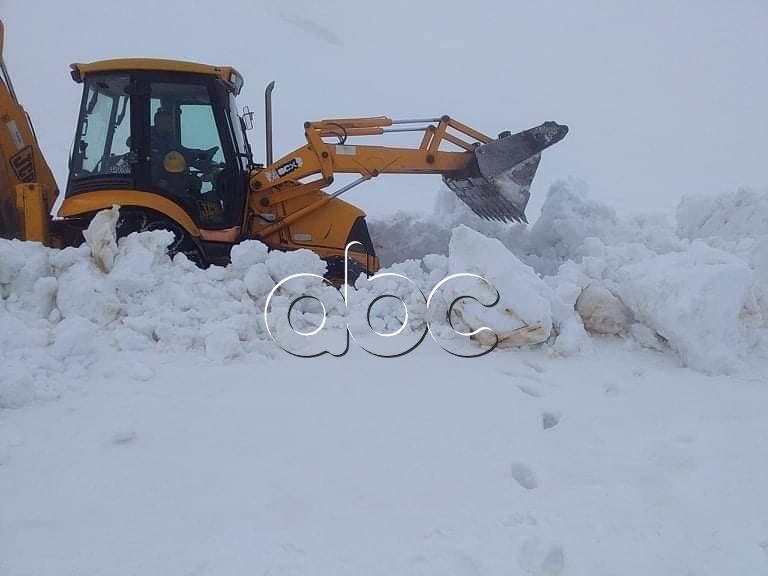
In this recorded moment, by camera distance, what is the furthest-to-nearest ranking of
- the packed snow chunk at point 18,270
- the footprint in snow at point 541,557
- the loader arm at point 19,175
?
the loader arm at point 19,175, the packed snow chunk at point 18,270, the footprint in snow at point 541,557

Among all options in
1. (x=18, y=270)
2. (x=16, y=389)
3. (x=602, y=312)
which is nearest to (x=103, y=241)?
(x=18, y=270)

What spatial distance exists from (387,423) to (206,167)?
3.46 meters

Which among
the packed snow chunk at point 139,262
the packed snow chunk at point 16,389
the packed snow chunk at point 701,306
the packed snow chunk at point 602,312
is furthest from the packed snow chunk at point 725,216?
the packed snow chunk at point 16,389

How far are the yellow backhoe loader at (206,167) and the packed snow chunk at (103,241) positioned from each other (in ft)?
3.98

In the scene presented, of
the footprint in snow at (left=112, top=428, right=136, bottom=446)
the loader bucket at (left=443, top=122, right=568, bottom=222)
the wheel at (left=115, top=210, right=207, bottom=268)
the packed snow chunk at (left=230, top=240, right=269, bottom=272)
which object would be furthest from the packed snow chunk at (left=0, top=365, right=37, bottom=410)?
the loader bucket at (left=443, top=122, right=568, bottom=222)

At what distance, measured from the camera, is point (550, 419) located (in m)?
2.87

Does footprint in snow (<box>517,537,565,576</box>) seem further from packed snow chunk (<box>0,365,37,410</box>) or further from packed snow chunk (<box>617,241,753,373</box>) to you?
packed snow chunk (<box>0,365,37,410</box>)

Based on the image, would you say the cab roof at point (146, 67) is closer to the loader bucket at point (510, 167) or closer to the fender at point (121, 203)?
the fender at point (121, 203)

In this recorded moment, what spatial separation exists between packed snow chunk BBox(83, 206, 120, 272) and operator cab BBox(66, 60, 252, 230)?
55.7 inches

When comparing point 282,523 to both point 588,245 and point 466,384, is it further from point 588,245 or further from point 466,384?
point 588,245

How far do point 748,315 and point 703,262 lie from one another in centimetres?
43

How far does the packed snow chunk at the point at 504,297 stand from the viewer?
343 centimetres

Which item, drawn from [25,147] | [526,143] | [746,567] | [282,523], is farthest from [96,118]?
[746,567]

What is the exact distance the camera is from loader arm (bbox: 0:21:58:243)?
5105 millimetres
